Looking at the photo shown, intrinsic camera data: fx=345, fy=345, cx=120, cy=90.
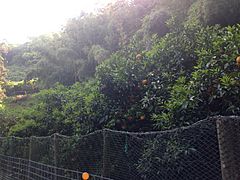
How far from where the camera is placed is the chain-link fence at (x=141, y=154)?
3.31 metres

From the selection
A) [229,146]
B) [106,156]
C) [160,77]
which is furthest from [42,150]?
[229,146]

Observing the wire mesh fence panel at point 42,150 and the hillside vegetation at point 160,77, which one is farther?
the wire mesh fence panel at point 42,150

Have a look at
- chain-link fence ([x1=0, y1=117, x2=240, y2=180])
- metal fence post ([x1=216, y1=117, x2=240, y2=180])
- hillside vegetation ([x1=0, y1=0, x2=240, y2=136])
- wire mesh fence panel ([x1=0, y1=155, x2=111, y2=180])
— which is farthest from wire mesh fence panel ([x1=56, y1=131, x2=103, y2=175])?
metal fence post ([x1=216, y1=117, x2=240, y2=180])

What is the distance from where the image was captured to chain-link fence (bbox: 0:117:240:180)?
331cm

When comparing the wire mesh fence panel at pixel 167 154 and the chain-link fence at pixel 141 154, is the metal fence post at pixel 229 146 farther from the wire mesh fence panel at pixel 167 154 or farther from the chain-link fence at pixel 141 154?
the wire mesh fence panel at pixel 167 154

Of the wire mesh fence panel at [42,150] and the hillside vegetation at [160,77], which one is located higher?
the hillside vegetation at [160,77]

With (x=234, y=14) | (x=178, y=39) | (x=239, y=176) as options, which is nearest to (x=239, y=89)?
(x=239, y=176)

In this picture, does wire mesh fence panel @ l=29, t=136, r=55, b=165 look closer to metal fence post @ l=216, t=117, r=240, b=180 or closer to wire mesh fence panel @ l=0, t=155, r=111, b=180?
wire mesh fence panel @ l=0, t=155, r=111, b=180

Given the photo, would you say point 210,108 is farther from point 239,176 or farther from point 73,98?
point 73,98

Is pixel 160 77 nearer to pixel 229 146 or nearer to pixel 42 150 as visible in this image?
pixel 229 146

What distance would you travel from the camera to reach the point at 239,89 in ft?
11.6

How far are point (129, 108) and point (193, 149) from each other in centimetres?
190

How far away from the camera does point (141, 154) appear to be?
418cm

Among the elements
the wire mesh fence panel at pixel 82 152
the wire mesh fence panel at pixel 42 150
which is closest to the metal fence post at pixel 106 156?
the wire mesh fence panel at pixel 82 152
